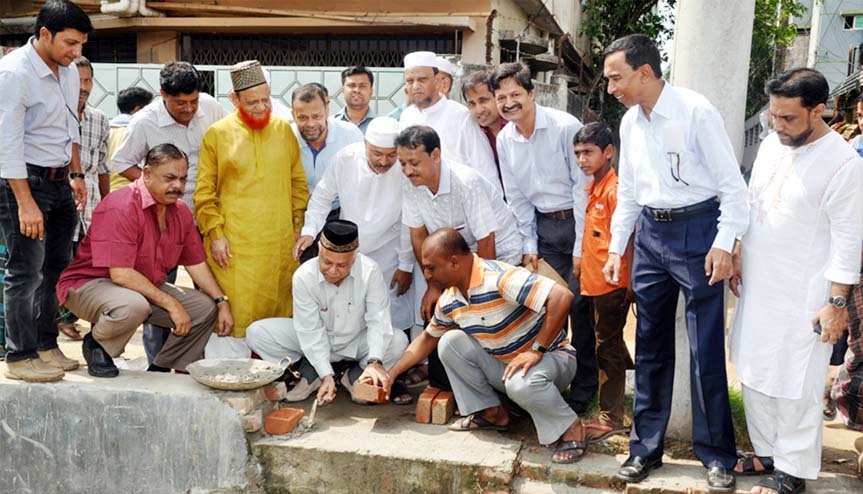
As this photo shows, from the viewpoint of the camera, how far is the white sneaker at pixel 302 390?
445 centimetres

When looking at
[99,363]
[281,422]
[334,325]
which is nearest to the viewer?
[281,422]

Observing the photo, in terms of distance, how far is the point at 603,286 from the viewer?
156 inches

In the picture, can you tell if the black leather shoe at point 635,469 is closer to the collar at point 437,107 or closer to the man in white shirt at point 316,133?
the man in white shirt at point 316,133

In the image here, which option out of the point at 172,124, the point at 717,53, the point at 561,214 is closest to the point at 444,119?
the point at 561,214

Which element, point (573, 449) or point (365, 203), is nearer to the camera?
point (573, 449)

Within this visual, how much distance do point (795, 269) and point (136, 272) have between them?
332 centimetres

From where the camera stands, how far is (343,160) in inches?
184

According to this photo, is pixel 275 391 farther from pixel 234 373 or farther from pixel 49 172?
pixel 49 172

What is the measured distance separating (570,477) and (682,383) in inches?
29.4

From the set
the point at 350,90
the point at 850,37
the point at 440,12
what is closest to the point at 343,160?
the point at 350,90

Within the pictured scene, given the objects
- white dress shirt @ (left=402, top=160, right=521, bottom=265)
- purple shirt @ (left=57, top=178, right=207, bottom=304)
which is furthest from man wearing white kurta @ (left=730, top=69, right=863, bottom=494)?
purple shirt @ (left=57, top=178, right=207, bottom=304)

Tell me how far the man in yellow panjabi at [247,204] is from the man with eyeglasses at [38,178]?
763mm

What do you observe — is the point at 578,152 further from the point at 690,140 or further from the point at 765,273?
the point at 765,273

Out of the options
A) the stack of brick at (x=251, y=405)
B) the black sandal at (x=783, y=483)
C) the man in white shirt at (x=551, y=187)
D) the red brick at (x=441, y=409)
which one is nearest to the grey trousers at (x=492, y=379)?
the red brick at (x=441, y=409)
